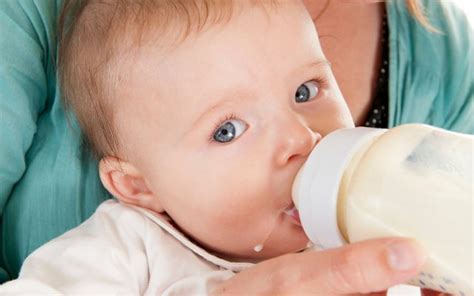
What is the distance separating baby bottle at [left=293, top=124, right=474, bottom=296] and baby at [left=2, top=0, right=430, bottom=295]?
0.36 feet

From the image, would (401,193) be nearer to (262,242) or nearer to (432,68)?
(262,242)

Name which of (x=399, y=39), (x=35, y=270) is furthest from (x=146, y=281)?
(x=399, y=39)

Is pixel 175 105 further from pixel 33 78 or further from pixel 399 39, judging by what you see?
pixel 399 39

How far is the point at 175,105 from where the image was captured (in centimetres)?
99

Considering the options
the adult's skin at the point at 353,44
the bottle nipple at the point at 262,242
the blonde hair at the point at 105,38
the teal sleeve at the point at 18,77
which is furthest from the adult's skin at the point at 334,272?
the adult's skin at the point at 353,44

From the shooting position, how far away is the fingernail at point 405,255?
2.24 ft

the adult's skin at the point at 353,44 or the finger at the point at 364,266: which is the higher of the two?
the finger at the point at 364,266

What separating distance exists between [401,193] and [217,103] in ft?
1.00

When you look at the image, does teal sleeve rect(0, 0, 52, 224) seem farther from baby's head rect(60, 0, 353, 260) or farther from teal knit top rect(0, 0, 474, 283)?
baby's head rect(60, 0, 353, 260)

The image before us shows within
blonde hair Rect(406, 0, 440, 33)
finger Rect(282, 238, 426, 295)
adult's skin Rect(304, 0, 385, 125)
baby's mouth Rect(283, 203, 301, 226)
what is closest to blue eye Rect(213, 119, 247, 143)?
baby's mouth Rect(283, 203, 301, 226)

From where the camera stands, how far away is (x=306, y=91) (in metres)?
1.03

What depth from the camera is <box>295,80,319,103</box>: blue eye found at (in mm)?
1013

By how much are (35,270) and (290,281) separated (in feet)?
1.28

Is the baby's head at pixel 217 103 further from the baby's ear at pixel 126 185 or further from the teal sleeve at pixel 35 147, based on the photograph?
the teal sleeve at pixel 35 147
